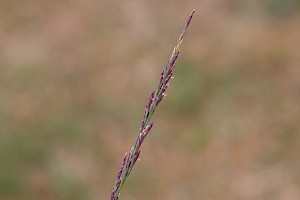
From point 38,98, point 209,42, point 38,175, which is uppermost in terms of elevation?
point 209,42

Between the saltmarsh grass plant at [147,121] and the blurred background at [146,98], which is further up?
the saltmarsh grass plant at [147,121]

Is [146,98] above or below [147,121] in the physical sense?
below

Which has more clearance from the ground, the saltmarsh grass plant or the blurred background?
the saltmarsh grass plant

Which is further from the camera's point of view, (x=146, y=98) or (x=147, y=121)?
(x=146, y=98)

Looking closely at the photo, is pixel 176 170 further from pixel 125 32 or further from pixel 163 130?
pixel 125 32

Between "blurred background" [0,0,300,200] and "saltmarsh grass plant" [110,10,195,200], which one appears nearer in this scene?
"saltmarsh grass plant" [110,10,195,200]

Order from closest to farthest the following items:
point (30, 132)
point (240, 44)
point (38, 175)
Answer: point (38, 175), point (30, 132), point (240, 44)

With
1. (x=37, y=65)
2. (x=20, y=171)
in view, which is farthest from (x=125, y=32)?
(x=20, y=171)

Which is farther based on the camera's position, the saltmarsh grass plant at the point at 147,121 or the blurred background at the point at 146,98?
the blurred background at the point at 146,98
